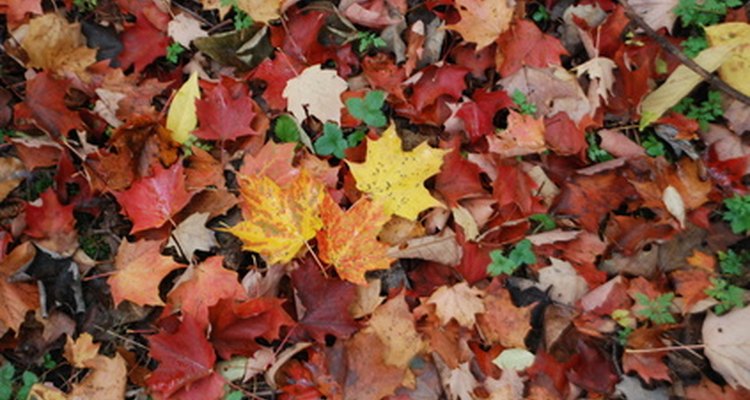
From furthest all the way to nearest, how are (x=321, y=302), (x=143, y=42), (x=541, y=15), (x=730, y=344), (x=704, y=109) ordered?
1. (x=143, y=42)
2. (x=541, y=15)
3. (x=704, y=109)
4. (x=321, y=302)
5. (x=730, y=344)

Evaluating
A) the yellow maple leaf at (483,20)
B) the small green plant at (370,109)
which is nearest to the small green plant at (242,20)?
the small green plant at (370,109)

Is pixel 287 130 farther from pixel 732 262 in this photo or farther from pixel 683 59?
pixel 732 262

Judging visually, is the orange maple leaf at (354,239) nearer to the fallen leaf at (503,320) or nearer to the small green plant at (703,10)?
the fallen leaf at (503,320)

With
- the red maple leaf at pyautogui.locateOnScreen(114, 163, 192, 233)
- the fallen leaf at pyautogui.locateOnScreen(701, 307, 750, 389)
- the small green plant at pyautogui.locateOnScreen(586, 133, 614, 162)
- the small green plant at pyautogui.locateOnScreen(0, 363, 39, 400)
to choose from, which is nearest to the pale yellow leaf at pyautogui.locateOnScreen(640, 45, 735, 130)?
the small green plant at pyautogui.locateOnScreen(586, 133, 614, 162)

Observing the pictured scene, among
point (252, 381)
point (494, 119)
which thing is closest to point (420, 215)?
point (494, 119)

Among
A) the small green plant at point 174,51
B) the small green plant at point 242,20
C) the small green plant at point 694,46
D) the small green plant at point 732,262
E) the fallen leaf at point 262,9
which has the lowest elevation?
→ the small green plant at point 732,262

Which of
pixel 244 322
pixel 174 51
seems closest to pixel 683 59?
pixel 244 322
